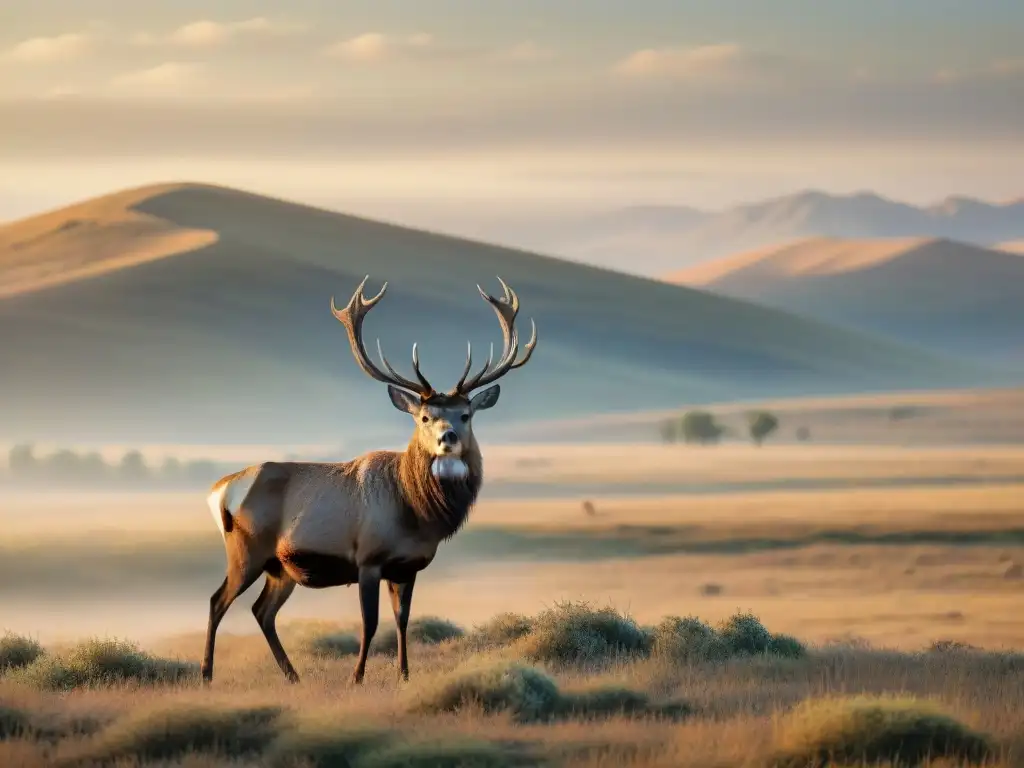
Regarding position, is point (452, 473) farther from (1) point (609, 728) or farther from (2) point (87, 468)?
(2) point (87, 468)

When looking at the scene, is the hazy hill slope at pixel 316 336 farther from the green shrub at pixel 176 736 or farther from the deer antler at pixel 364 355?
the green shrub at pixel 176 736

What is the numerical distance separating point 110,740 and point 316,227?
15144 centimetres

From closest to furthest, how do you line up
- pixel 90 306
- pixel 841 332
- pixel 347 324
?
1. pixel 347 324
2. pixel 90 306
3. pixel 841 332

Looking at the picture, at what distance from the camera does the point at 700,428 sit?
85688mm

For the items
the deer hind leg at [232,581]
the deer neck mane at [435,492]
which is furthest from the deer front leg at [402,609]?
the deer hind leg at [232,581]

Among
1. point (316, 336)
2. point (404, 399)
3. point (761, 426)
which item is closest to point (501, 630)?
point (404, 399)

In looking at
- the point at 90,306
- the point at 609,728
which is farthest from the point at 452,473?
the point at 90,306

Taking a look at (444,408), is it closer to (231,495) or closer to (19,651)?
(231,495)

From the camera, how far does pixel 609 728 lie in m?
14.3

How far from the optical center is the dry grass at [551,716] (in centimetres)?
1308

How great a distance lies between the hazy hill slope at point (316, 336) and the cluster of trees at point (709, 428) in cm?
1941

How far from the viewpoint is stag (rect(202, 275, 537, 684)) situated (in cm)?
1662

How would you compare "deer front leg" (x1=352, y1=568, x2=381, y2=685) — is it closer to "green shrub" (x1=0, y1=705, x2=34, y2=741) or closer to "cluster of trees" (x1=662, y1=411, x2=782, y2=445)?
"green shrub" (x1=0, y1=705, x2=34, y2=741)

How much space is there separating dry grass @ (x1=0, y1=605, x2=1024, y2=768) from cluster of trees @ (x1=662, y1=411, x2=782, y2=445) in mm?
65077
